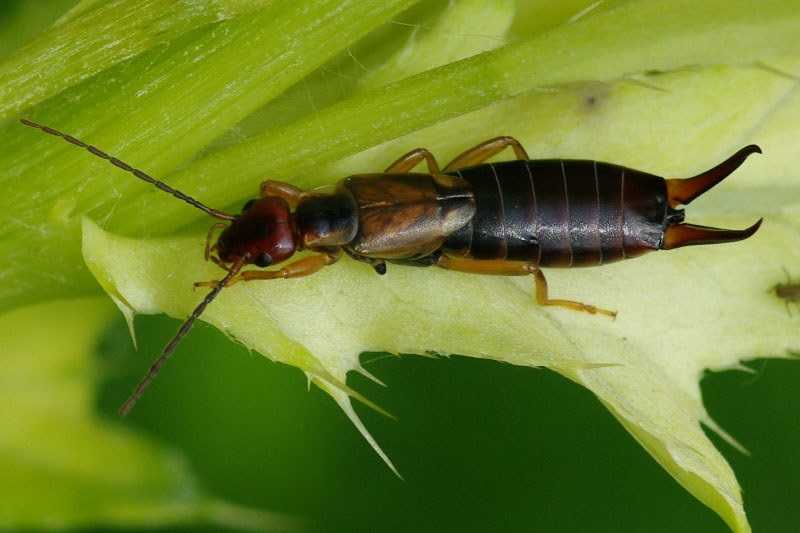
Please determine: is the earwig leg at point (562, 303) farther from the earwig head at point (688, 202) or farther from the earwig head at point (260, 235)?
the earwig head at point (260, 235)

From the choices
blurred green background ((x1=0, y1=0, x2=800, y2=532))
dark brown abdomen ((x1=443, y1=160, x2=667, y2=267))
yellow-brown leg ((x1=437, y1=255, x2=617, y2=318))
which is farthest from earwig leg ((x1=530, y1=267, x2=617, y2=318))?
blurred green background ((x1=0, y1=0, x2=800, y2=532))

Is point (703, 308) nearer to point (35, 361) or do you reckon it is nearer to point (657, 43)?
point (657, 43)

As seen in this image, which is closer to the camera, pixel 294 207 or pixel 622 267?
pixel 622 267

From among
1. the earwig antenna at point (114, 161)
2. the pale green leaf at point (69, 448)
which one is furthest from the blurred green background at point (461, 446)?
the earwig antenna at point (114, 161)

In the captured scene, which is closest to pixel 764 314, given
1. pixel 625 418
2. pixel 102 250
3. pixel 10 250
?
pixel 625 418

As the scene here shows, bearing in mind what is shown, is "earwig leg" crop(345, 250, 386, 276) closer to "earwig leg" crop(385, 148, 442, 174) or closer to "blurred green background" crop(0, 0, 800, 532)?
"earwig leg" crop(385, 148, 442, 174)

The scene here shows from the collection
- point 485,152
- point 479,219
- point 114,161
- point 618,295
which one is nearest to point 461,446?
point 479,219
